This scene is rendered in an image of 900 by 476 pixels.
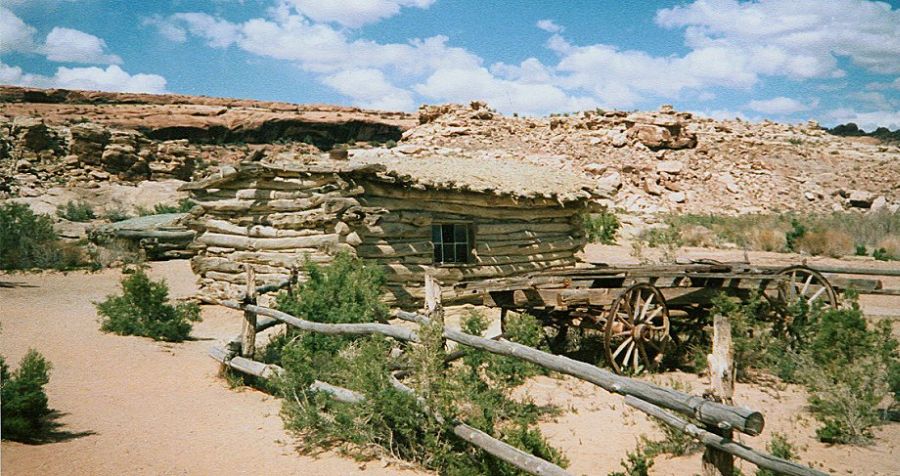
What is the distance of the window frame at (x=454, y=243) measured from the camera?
11141mm

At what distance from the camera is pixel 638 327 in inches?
292

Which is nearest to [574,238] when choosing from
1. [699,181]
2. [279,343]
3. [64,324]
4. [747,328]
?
[747,328]

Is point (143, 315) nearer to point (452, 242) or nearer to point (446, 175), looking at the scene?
point (452, 242)

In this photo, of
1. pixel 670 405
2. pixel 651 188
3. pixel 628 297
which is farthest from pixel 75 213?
pixel 651 188

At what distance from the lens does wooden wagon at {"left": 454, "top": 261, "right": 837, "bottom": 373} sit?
7246mm

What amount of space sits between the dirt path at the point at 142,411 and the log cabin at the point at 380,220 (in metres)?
1.84

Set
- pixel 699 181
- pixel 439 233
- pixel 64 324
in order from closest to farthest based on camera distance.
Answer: pixel 64 324
pixel 439 233
pixel 699 181

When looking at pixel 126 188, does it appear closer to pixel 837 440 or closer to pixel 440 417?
pixel 440 417

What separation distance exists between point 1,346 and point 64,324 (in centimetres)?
161

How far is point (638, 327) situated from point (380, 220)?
479 cm

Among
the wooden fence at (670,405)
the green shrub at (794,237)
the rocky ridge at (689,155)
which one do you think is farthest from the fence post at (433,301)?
the rocky ridge at (689,155)

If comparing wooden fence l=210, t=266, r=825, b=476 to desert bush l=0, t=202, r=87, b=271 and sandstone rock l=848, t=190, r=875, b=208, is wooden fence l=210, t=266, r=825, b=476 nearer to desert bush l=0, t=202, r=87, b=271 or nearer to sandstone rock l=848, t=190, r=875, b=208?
desert bush l=0, t=202, r=87, b=271

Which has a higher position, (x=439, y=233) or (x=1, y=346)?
(x=439, y=233)

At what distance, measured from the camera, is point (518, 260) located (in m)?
12.1
